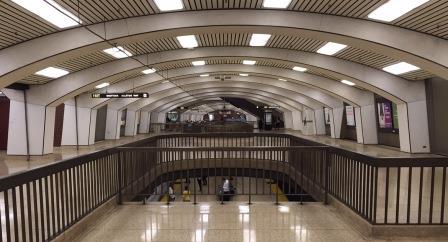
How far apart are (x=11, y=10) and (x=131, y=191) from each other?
5.17 meters

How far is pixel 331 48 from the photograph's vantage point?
556 inches

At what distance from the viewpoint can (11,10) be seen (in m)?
8.45

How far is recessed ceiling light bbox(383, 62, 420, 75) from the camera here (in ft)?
46.8

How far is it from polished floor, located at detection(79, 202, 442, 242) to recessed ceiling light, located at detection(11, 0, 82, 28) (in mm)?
4893

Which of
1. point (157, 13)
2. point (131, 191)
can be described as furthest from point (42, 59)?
point (131, 191)

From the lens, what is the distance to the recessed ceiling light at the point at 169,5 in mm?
9323

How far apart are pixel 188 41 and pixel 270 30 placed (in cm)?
417

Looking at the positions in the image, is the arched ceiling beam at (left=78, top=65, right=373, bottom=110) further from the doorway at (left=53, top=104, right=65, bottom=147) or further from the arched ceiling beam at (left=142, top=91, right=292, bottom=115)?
the arched ceiling beam at (left=142, top=91, right=292, bottom=115)

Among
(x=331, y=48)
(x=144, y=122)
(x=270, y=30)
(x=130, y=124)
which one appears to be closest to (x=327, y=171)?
(x=270, y=30)

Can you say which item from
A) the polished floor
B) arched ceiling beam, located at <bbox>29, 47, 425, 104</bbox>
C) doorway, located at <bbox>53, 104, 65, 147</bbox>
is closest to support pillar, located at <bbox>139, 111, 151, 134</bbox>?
doorway, located at <bbox>53, 104, 65, 147</bbox>

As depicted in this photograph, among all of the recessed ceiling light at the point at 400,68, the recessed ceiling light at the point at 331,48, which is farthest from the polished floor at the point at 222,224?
the recessed ceiling light at the point at 400,68

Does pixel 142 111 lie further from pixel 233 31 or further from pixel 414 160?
pixel 414 160

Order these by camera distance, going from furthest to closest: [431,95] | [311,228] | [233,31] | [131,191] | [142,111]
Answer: [142,111]
[431,95]
[233,31]
[131,191]
[311,228]

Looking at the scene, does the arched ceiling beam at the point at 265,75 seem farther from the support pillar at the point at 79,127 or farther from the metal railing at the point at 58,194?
the metal railing at the point at 58,194
